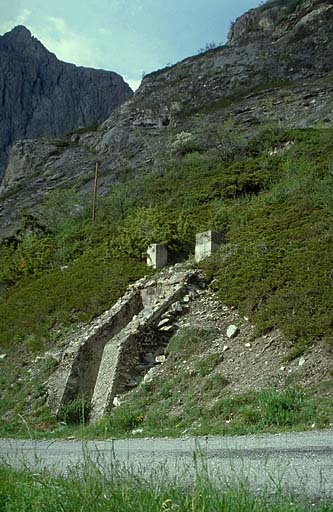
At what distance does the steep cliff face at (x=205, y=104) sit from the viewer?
5728 centimetres

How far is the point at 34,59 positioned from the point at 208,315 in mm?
146182

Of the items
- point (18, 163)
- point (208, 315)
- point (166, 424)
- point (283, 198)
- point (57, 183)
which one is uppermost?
point (18, 163)

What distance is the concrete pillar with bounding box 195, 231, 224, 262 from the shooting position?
1862cm

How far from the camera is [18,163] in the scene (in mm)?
90062

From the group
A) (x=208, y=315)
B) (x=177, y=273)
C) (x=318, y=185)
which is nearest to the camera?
(x=208, y=315)

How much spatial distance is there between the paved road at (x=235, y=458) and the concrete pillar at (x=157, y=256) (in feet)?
38.3

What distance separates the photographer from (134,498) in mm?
3459

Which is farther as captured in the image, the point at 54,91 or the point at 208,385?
the point at 54,91

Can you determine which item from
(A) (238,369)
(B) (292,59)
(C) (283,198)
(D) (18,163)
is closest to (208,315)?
(A) (238,369)

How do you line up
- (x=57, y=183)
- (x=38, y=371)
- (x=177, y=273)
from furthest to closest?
(x=57, y=183)
(x=177, y=273)
(x=38, y=371)

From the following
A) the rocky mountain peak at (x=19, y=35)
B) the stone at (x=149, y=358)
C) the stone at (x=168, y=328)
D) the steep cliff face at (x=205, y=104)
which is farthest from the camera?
the rocky mountain peak at (x=19, y=35)

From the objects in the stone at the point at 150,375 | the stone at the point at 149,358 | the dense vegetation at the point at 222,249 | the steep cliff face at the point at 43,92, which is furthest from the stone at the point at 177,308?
the steep cliff face at the point at 43,92

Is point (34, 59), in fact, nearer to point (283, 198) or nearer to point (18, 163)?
point (18, 163)

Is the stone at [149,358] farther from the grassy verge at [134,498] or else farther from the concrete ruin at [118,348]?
the grassy verge at [134,498]
